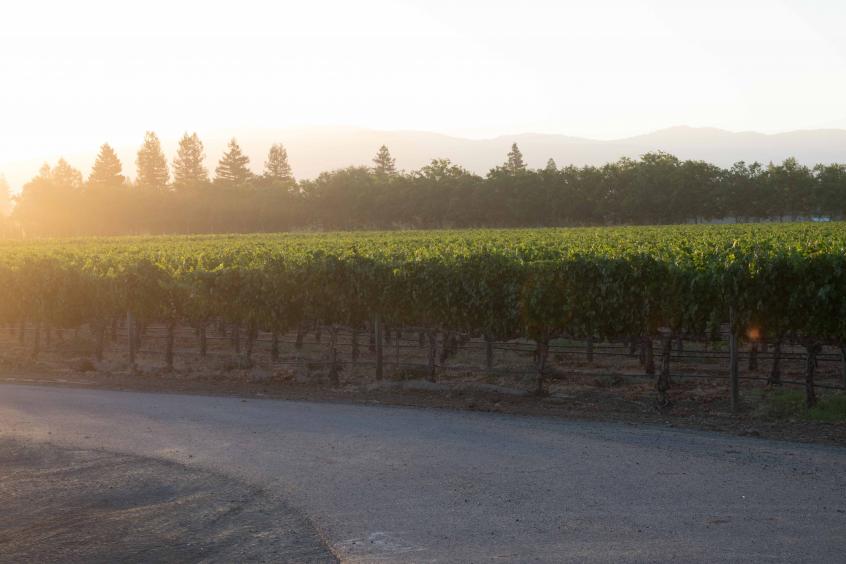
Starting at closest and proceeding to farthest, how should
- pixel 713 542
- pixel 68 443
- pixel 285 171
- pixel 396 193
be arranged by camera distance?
pixel 713 542 → pixel 68 443 → pixel 396 193 → pixel 285 171

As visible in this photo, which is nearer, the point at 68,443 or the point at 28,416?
the point at 68,443

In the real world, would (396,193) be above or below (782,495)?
above

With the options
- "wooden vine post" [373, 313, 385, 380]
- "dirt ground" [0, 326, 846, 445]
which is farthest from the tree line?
"wooden vine post" [373, 313, 385, 380]

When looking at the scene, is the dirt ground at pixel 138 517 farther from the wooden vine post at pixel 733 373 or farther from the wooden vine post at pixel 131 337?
the wooden vine post at pixel 131 337

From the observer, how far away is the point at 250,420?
50.7 feet

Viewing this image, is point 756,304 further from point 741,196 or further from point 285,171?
point 285,171

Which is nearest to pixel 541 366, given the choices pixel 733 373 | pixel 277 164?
pixel 733 373

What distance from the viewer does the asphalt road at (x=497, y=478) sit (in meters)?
8.39

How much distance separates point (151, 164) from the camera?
161 meters

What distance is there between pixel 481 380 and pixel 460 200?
78391mm

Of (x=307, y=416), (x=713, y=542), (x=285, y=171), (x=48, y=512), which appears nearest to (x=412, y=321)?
(x=307, y=416)

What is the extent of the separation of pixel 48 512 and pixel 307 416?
6.21 meters

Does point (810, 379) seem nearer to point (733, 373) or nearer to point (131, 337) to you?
point (733, 373)

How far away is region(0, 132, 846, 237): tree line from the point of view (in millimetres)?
93500
